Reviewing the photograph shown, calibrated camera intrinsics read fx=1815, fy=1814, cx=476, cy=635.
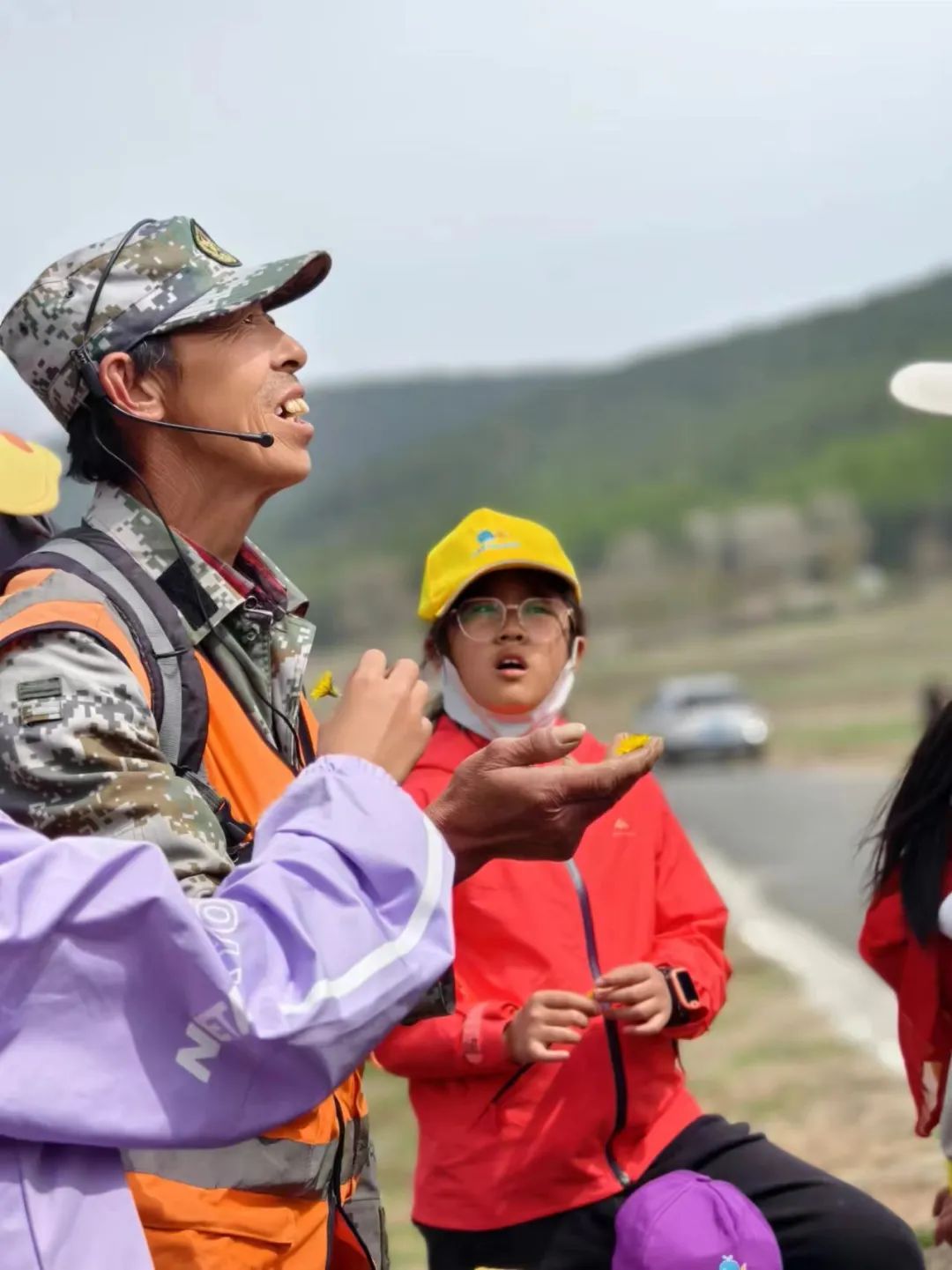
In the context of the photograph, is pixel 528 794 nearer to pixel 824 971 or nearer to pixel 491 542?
pixel 491 542

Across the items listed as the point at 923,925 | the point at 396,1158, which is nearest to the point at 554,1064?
the point at 923,925

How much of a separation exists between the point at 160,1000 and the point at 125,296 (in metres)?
1.00

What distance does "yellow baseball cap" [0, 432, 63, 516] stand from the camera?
3.25 meters

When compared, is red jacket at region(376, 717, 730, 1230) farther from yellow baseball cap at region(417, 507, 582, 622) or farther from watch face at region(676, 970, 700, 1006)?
yellow baseball cap at region(417, 507, 582, 622)

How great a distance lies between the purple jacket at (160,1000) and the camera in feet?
5.66

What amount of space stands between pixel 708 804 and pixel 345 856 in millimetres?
24483

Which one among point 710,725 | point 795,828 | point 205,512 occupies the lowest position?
point 710,725

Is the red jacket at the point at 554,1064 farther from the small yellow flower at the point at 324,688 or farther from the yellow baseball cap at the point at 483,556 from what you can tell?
the small yellow flower at the point at 324,688

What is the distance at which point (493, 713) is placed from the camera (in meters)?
3.69

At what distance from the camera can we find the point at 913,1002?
363 cm

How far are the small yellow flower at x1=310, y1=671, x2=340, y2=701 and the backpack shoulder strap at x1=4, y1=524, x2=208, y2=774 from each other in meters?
0.29

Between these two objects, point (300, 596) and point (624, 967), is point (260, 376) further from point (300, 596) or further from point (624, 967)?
point (624, 967)

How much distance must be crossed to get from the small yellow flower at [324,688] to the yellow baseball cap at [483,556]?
4.10 feet

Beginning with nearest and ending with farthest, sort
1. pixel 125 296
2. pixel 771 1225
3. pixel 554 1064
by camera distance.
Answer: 1. pixel 125 296
2. pixel 771 1225
3. pixel 554 1064
